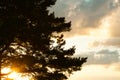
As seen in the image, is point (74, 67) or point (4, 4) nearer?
point (4, 4)

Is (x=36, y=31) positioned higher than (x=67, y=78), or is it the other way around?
(x=36, y=31)

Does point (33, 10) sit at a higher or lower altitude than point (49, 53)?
higher

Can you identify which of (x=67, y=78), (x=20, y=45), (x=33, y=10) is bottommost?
(x=67, y=78)

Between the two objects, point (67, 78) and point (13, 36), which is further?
point (67, 78)

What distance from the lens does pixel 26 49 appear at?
41406mm

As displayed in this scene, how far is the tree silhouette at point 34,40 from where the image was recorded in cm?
3934

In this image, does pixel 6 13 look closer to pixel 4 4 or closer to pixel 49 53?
pixel 4 4

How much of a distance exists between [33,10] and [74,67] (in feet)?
22.0

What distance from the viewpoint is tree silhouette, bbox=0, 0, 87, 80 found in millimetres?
39344

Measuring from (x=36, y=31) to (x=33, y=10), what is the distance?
1995mm

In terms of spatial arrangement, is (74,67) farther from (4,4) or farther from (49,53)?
(4,4)

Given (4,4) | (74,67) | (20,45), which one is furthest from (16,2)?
(74,67)

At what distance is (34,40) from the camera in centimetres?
4072

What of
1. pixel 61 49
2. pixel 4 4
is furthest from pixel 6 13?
pixel 61 49
